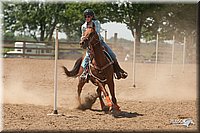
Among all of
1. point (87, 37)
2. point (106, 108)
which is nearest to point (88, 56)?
point (87, 37)

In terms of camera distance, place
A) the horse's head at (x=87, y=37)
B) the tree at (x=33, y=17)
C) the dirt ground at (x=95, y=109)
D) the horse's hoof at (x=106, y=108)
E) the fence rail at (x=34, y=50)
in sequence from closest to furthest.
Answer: the dirt ground at (x=95, y=109) < the horse's head at (x=87, y=37) < the horse's hoof at (x=106, y=108) < the fence rail at (x=34, y=50) < the tree at (x=33, y=17)

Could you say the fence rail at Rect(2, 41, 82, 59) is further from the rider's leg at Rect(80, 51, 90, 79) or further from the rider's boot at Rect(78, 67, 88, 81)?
the rider's leg at Rect(80, 51, 90, 79)

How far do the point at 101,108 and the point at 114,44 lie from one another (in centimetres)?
1472

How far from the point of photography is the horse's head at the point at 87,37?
23.6ft

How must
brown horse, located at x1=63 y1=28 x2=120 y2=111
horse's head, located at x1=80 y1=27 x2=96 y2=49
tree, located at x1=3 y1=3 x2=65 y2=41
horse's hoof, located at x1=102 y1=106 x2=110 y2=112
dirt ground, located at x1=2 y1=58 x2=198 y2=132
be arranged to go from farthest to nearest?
1. tree, located at x1=3 y1=3 x2=65 y2=41
2. horse's hoof, located at x1=102 y1=106 x2=110 y2=112
3. brown horse, located at x1=63 y1=28 x2=120 y2=111
4. horse's head, located at x1=80 y1=27 x2=96 y2=49
5. dirt ground, located at x1=2 y1=58 x2=198 y2=132

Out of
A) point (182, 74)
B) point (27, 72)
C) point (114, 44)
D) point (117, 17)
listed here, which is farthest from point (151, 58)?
point (27, 72)

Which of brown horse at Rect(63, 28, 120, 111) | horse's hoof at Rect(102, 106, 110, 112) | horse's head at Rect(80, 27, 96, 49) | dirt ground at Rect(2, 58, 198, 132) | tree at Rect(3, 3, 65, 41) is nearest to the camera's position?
dirt ground at Rect(2, 58, 198, 132)

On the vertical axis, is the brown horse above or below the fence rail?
below

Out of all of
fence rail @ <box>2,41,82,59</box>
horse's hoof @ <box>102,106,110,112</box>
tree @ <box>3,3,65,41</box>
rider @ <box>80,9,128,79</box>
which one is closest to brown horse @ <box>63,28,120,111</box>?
rider @ <box>80,9,128,79</box>

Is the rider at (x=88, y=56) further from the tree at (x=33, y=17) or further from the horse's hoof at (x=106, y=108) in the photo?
the tree at (x=33, y=17)

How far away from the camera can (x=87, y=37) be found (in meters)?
7.21

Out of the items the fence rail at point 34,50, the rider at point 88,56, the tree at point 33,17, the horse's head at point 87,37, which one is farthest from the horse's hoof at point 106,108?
the tree at point 33,17

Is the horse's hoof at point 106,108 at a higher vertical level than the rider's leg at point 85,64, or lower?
lower

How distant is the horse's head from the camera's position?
7.19 meters
